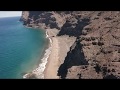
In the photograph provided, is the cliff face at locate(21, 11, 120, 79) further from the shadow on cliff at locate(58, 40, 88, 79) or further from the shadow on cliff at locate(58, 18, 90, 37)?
the shadow on cliff at locate(58, 18, 90, 37)

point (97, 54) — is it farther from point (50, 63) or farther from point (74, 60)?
point (50, 63)

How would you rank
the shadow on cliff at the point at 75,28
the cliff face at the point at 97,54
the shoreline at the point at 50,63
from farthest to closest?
1. the shadow on cliff at the point at 75,28
2. the shoreline at the point at 50,63
3. the cliff face at the point at 97,54

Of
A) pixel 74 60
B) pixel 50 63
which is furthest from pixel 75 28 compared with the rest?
pixel 74 60

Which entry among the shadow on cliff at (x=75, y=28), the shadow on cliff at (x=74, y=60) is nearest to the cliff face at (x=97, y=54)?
the shadow on cliff at (x=74, y=60)

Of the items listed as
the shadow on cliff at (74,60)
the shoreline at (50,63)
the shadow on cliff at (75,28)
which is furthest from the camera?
the shadow on cliff at (75,28)

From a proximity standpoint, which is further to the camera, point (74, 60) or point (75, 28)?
point (75, 28)

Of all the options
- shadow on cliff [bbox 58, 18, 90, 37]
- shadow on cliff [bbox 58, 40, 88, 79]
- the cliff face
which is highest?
the cliff face

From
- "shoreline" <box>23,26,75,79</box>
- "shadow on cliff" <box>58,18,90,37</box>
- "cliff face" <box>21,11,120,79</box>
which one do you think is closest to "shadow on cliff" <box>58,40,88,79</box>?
"cliff face" <box>21,11,120,79</box>

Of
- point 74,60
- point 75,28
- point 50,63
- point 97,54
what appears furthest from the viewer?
point 75,28

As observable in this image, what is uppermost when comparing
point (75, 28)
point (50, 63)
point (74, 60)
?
point (74, 60)

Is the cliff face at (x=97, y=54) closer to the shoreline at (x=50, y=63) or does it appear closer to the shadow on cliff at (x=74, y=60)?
the shadow on cliff at (x=74, y=60)
